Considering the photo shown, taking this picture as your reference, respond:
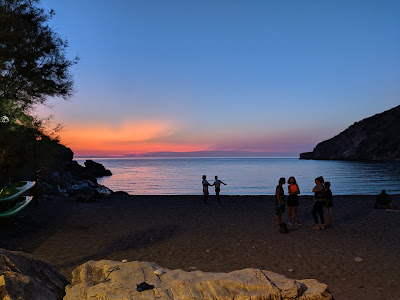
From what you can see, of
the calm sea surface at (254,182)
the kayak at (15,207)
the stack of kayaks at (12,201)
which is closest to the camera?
the kayak at (15,207)

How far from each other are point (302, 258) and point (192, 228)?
19.2 feet

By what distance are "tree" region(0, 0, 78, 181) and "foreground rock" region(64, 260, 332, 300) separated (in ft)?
36.0

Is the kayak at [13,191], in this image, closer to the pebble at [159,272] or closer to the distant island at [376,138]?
the pebble at [159,272]

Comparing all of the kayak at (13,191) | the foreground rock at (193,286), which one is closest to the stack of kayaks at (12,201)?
the kayak at (13,191)

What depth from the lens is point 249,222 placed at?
15.3m

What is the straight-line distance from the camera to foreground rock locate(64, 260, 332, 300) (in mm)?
3693

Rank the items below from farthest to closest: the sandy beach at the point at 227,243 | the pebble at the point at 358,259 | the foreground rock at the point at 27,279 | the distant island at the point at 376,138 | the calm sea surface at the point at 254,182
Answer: the distant island at the point at 376,138
the calm sea surface at the point at 254,182
the pebble at the point at 358,259
the sandy beach at the point at 227,243
the foreground rock at the point at 27,279

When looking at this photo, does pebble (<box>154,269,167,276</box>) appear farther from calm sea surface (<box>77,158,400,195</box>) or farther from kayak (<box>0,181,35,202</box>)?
calm sea surface (<box>77,158,400,195</box>)

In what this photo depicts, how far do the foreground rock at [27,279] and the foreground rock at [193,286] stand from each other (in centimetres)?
36

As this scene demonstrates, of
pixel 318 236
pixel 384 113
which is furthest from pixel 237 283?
pixel 384 113

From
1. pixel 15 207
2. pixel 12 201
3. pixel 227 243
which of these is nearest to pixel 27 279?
pixel 227 243

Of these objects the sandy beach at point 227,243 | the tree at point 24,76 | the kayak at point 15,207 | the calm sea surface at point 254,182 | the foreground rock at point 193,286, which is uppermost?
the tree at point 24,76

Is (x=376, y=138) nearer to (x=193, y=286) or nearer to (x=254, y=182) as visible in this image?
(x=254, y=182)

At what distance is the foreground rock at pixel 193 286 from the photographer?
3693 millimetres
